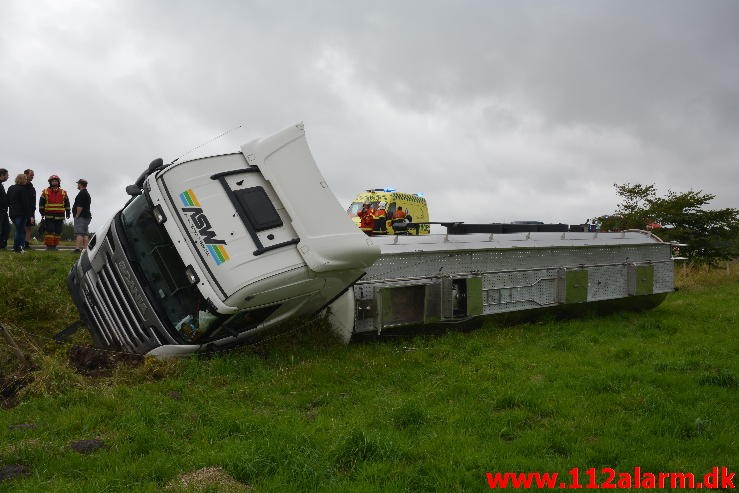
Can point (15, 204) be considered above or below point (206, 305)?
above

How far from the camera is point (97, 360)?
20.9 feet

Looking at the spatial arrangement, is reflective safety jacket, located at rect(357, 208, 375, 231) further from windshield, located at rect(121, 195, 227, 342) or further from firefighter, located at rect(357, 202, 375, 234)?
windshield, located at rect(121, 195, 227, 342)

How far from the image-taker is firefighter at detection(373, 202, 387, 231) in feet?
57.8

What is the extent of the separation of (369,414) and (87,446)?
2075 millimetres

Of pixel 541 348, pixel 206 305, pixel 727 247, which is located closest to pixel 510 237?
pixel 541 348

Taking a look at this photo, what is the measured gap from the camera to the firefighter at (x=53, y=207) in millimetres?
12109

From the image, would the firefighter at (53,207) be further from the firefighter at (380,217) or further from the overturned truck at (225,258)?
the firefighter at (380,217)

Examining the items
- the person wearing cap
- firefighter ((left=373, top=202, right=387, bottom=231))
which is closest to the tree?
firefighter ((left=373, top=202, right=387, bottom=231))

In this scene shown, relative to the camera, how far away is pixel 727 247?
21391 mm

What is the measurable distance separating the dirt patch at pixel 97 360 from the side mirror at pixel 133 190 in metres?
1.67

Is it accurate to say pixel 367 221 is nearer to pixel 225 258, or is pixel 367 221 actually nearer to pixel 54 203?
pixel 54 203

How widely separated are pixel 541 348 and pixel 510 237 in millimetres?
2232

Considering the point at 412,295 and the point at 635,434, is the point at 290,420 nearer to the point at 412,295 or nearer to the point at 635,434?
the point at 635,434

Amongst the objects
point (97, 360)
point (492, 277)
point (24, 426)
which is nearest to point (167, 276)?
point (97, 360)
